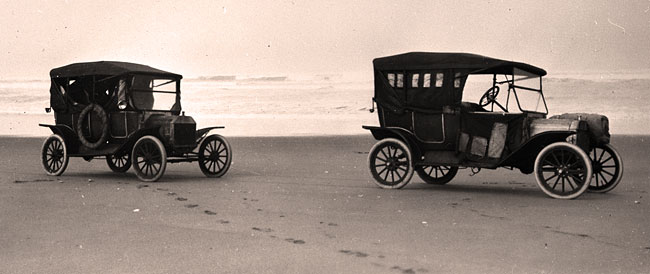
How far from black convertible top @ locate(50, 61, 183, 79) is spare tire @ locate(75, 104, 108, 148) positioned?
678 millimetres

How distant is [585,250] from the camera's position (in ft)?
21.6

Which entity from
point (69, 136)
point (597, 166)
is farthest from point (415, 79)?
point (69, 136)

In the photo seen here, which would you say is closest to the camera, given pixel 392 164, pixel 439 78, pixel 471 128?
pixel 471 128

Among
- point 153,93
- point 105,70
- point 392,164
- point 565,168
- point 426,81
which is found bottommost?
point 392,164

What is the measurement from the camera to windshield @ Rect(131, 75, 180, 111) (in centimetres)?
1402

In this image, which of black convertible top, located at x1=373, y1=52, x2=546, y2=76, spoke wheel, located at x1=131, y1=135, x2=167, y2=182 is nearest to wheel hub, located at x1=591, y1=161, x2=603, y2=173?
black convertible top, located at x1=373, y1=52, x2=546, y2=76

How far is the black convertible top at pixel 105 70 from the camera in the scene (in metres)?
13.8

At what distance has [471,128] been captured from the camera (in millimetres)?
11281

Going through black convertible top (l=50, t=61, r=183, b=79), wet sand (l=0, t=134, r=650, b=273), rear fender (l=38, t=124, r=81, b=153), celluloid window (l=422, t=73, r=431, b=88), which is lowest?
wet sand (l=0, t=134, r=650, b=273)

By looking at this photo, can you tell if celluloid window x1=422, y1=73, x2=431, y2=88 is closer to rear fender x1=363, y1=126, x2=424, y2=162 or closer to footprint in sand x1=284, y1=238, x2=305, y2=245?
rear fender x1=363, y1=126, x2=424, y2=162

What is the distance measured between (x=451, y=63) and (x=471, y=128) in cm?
105

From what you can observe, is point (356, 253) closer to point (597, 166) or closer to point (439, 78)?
point (439, 78)

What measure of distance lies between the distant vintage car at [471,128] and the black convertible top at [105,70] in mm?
4431

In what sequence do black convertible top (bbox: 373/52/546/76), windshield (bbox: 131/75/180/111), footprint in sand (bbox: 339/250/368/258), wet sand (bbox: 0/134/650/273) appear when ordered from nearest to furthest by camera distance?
wet sand (bbox: 0/134/650/273) → footprint in sand (bbox: 339/250/368/258) → black convertible top (bbox: 373/52/546/76) → windshield (bbox: 131/75/180/111)
